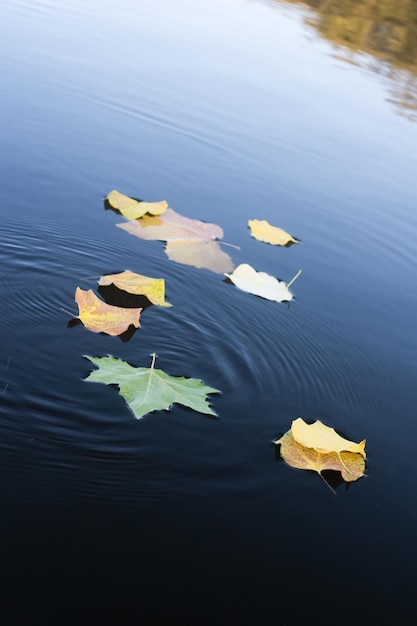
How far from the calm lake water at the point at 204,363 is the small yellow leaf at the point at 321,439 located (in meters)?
0.08

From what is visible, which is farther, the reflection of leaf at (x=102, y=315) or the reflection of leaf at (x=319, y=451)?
the reflection of leaf at (x=102, y=315)

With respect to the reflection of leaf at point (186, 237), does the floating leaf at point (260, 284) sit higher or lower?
higher

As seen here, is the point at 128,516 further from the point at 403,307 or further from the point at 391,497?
the point at 403,307

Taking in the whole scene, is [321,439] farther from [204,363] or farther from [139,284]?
[139,284]

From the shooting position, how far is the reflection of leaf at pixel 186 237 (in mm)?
2924

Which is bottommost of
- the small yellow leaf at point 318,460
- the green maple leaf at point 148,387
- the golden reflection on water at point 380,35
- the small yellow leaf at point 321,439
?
the green maple leaf at point 148,387

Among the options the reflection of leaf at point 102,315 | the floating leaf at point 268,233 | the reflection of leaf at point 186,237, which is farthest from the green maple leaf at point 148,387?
the floating leaf at point 268,233

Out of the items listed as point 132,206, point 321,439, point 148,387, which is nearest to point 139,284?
point 148,387

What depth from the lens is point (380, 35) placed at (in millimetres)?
8086

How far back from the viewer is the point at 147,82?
5.00 meters

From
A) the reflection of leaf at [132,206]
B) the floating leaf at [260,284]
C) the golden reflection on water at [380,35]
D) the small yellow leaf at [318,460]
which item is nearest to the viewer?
the small yellow leaf at [318,460]

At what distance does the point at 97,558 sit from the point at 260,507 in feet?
1.41

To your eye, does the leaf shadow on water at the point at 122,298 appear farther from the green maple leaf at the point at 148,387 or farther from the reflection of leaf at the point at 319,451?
the reflection of leaf at the point at 319,451

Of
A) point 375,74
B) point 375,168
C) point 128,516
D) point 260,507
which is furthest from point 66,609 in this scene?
point 375,74
